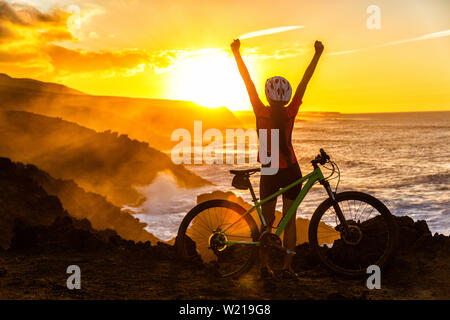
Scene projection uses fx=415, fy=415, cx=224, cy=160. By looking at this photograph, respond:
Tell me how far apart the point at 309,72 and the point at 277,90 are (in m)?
0.62

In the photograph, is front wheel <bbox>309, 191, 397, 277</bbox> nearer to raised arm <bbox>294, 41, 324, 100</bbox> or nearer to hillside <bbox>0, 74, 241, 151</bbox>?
raised arm <bbox>294, 41, 324, 100</bbox>

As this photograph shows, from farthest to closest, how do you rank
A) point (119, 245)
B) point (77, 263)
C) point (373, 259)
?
point (119, 245)
point (77, 263)
point (373, 259)

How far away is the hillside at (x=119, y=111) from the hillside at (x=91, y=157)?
44.0 meters

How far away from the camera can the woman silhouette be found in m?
5.62

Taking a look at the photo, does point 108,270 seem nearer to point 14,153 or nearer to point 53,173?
point 53,173

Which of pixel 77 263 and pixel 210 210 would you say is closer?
pixel 210 210

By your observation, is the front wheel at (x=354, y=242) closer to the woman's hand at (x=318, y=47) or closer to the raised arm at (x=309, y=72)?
the raised arm at (x=309, y=72)

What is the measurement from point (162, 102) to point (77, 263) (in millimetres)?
166826

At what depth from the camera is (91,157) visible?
43.6 metres

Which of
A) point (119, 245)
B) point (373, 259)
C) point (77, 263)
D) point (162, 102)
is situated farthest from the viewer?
point (162, 102)

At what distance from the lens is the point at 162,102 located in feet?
557

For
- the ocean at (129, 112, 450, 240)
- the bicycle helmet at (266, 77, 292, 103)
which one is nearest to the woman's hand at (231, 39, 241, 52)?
the bicycle helmet at (266, 77, 292, 103)

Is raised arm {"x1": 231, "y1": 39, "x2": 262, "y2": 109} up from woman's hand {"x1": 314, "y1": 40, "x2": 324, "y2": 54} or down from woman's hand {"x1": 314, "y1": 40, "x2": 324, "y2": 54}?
Answer: down
